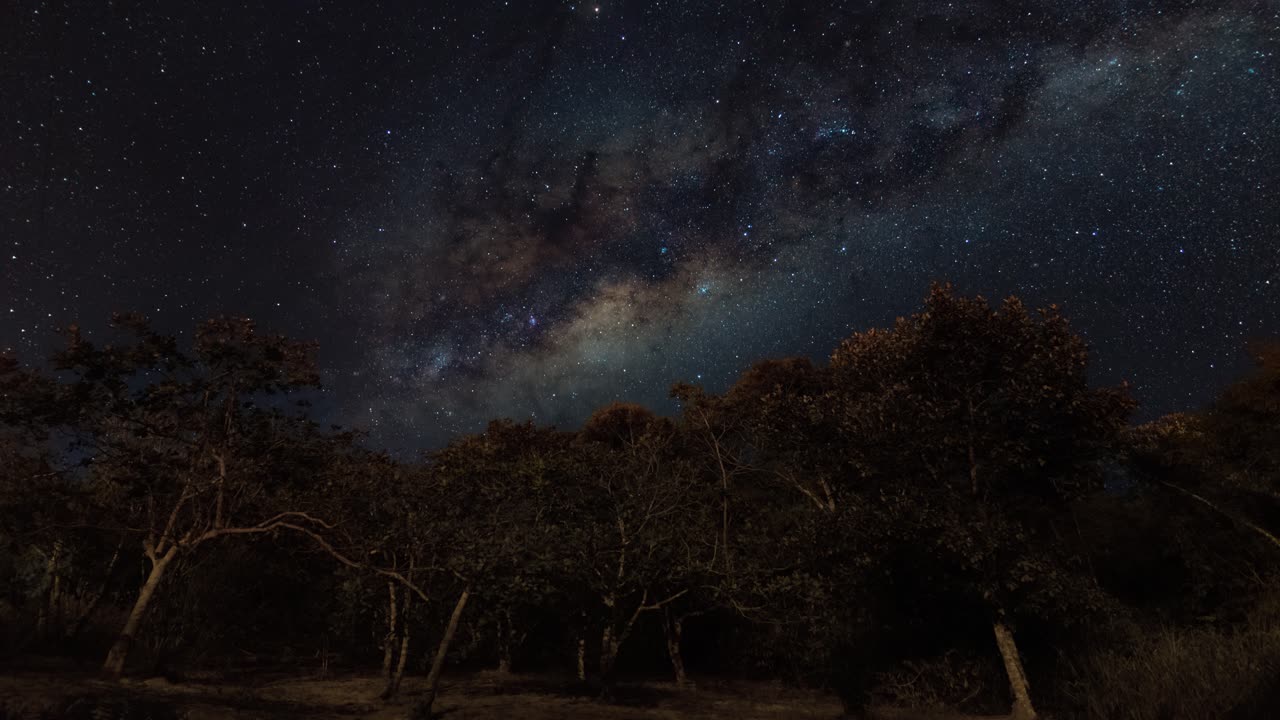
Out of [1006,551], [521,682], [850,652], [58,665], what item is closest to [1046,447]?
[1006,551]

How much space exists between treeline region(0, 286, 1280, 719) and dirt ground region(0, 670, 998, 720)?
3.92 feet

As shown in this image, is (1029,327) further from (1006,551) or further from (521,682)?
(521,682)

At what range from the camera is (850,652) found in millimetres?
21391

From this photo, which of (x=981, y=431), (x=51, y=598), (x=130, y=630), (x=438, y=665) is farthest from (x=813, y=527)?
(x=51, y=598)

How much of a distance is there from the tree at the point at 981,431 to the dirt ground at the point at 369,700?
18.1ft

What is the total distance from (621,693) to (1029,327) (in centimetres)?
1788

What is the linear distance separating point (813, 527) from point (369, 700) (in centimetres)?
1400

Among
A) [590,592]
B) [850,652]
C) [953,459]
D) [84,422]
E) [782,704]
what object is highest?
[84,422]

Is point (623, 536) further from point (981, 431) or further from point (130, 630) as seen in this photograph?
point (130, 630)

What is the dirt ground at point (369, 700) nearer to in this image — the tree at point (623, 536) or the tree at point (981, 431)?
the tree at point (623, 536)

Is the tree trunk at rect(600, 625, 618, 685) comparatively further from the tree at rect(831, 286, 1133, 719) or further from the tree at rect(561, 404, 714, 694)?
the tree at rect(831, 286, 1133, 719)

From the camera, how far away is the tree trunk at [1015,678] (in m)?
15.5

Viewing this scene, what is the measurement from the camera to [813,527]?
17844 mm

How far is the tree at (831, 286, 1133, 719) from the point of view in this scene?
1583 cm
